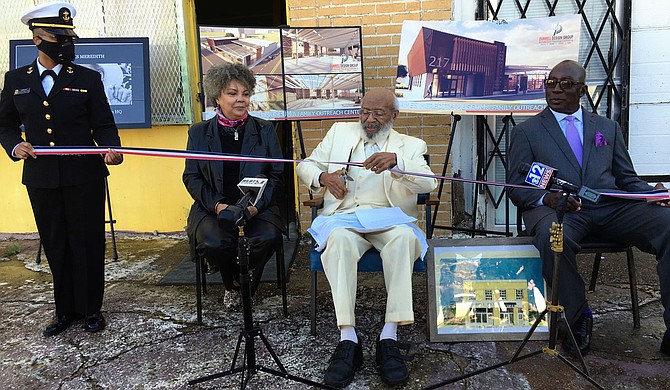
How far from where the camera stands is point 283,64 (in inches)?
156

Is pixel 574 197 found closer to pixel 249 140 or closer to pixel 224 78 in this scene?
pixel 249 140

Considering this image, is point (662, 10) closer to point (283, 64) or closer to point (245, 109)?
point (283, 64)

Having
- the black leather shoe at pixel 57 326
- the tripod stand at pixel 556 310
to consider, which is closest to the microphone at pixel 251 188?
the tripod stand at pixel 556 310

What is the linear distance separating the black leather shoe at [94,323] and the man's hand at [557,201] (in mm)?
2747

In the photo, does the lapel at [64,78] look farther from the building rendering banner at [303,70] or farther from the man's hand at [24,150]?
the building rendering banner at [303,70]

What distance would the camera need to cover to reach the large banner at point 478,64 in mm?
3807

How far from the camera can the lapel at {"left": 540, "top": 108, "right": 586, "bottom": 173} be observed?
2.97m

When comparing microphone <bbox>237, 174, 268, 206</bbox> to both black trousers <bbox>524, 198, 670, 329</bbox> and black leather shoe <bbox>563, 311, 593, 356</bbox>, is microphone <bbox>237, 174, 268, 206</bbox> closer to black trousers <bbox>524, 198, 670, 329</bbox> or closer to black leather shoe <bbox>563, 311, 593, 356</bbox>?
black trousers <bbox>524, 198, 670, 329</bbox>

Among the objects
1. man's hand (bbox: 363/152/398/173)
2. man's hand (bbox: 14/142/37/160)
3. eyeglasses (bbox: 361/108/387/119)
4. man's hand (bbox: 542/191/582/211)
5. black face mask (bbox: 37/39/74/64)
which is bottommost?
man's hand (bbox: 542/191/582/211)

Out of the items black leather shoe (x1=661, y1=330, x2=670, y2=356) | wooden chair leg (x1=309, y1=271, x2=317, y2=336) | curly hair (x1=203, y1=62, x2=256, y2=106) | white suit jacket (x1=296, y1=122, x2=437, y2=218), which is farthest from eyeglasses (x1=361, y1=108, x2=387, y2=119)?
black leather shoe (x1=661, y1=330, x2=670, y2=356)

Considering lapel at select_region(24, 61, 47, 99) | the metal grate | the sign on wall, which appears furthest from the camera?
the metal grate

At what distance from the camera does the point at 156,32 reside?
16.3ft

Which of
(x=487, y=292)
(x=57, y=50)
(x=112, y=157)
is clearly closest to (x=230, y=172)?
(x=112, y=157)

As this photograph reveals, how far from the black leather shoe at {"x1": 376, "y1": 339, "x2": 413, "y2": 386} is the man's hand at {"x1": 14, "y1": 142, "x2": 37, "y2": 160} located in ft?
6.97
